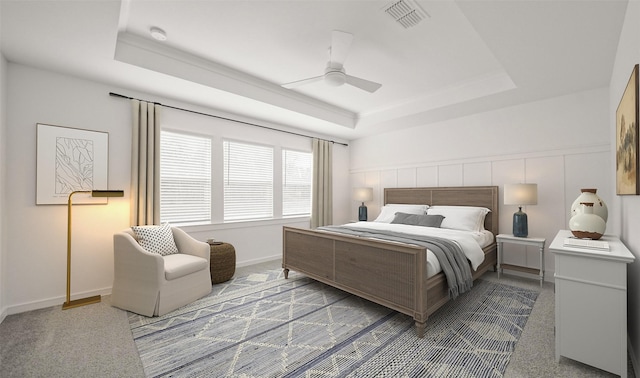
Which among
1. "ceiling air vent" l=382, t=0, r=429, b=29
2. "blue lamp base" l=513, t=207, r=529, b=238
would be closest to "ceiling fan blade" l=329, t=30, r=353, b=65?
"ceiling air vent" l=382, t=0, r=429, b=29

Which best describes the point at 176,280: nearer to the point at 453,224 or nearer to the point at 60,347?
the point at 60,347

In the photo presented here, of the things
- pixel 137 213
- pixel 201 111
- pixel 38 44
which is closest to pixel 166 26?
pixel 38 44

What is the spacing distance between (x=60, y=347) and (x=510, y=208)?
541cm

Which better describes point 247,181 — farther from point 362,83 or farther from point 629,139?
point 629,139

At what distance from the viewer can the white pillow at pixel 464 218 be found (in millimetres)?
3879

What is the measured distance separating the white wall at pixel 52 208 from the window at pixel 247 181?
1405 millimetres

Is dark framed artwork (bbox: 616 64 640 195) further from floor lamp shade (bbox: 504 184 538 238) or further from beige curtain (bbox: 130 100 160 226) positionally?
beige curtain (bbox: 130 100 160 226)

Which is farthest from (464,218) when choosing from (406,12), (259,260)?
(259,260)

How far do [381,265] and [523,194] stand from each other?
239 cm

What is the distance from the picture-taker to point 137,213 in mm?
3438

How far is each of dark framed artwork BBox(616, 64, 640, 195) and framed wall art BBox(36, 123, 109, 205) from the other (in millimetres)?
4916

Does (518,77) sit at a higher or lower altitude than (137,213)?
higher

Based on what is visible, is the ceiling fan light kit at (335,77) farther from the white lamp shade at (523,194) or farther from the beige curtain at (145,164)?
the white lamp shade at (523,194)

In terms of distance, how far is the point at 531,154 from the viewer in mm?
3867
